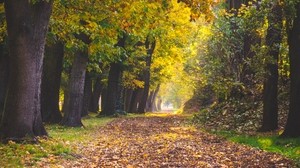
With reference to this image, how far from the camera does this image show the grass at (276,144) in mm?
11492

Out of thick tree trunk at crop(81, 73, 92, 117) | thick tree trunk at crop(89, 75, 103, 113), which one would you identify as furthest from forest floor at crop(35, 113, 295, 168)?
thick tree trunk at crop(89, 75, 103, 113)

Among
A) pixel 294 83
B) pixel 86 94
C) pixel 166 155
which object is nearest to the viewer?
pixel 166 155

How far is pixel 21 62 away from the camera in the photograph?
38.8 ft

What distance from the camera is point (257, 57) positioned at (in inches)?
651

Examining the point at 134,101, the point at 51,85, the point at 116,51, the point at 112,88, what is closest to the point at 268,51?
the point at 116,51

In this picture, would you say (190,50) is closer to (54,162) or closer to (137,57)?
(137,57)

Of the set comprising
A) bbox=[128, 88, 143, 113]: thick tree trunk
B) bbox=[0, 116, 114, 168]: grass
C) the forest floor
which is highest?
bbox=[128, 88, 143, 113]: thick tree trunk

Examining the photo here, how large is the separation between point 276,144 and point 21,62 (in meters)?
8.07

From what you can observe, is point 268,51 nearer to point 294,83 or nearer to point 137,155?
point 294,83

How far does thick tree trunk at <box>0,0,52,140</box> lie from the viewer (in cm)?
1176

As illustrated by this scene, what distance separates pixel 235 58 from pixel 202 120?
4161 millimetres

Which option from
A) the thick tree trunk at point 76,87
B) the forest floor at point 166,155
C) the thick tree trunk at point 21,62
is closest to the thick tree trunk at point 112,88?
the thick tree trunk at point 76,87

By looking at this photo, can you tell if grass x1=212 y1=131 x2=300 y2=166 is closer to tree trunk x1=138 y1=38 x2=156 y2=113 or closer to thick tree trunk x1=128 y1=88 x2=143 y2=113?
tree trunk x1=138 y1=38 x2=156 y2=113

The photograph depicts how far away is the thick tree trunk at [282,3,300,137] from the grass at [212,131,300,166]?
514 millimetres
